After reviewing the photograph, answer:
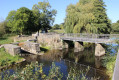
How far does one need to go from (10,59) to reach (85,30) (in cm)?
1747

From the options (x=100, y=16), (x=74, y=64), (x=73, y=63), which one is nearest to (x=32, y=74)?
(x=74, y=64)

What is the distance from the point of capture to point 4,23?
37.3 m

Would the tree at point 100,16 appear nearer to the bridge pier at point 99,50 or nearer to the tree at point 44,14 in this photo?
the bridge pier at point 99,50

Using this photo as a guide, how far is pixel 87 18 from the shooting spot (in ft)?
78.4

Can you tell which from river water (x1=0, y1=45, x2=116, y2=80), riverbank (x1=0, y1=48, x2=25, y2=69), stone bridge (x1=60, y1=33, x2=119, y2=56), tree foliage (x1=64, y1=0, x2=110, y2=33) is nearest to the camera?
river water (x1=0, y1=45, x2=116, y2=80)

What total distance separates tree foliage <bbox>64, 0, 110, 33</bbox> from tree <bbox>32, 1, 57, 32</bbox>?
642 inches

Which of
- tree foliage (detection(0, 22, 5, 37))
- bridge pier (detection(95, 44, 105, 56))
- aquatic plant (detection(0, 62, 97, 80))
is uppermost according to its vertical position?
tree foliage (detection(0, 22, 5, 37))

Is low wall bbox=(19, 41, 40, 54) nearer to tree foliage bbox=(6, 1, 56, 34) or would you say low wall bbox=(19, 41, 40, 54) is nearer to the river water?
the river water

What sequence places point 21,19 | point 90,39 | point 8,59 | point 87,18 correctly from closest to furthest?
point 8,59 < point 90,39 < point 87,18 < point 21,19

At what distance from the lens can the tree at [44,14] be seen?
40.1 metres

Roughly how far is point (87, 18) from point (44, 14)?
2078 centimetres

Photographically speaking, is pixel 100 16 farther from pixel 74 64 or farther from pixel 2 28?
pixel 2 28

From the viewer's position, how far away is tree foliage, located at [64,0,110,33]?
23.9 m

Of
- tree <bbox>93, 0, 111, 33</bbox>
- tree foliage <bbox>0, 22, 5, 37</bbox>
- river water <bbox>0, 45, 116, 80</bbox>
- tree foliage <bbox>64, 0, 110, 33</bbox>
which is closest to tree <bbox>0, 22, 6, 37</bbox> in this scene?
tree foliage <bbox>0, 22, 5, 37</bbox>
